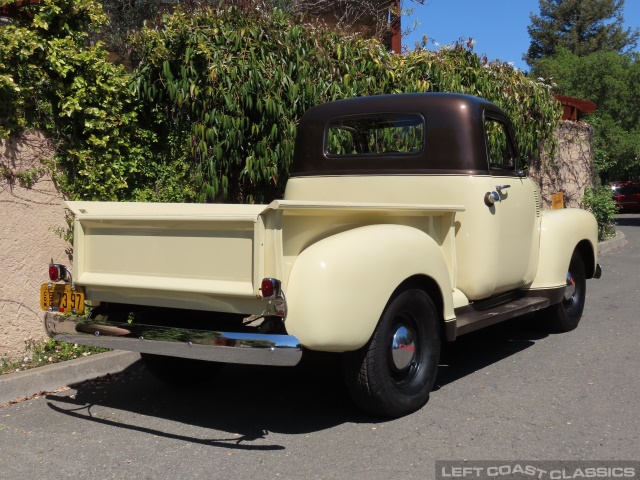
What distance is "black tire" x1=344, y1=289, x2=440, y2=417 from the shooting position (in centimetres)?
422

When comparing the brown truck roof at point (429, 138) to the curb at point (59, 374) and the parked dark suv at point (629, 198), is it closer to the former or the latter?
the curb at point (59, 374)

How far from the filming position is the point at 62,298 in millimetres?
4582

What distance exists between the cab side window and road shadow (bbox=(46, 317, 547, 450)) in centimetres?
158

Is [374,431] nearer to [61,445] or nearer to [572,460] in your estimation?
[572,460]

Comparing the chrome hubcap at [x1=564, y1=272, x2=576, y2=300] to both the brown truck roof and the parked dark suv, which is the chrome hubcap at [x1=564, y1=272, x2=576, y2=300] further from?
the parked dark suv

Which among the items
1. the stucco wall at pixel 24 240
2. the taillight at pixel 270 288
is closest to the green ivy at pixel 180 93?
the stucco wall at pixel 24 240

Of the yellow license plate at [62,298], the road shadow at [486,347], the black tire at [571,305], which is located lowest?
the road shadow at [486,347]

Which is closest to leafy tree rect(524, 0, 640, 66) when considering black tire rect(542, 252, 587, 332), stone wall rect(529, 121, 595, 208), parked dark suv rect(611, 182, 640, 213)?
parked dark suv rect(611, 182, 640, 213)

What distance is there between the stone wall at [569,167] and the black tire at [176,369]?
8.99 metres

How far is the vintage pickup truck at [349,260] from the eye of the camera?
3.91m

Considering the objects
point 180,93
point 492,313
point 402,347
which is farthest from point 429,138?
point 180,93

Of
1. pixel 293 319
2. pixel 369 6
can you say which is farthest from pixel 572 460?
pixel 369 6

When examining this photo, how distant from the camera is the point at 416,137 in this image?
5.73 metres

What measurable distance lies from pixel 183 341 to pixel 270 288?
0.57 meters
